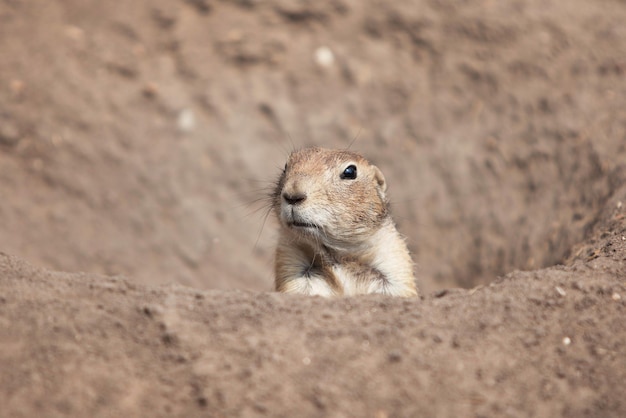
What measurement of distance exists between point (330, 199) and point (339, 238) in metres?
0.30

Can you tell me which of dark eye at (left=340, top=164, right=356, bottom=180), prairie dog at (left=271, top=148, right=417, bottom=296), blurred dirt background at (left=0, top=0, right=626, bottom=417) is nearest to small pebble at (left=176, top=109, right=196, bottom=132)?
blurred dirt background at (left=0, top=0, right=626, bottom=417)

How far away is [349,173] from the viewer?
17.4ft

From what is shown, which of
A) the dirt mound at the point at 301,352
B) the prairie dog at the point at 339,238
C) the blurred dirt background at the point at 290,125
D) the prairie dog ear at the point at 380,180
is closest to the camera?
the dirt mound at the point at 301,352

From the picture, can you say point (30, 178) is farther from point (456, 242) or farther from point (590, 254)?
point (590, 254)

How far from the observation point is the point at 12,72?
8.10 m

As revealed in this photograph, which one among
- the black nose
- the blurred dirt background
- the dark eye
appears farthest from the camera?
the blurred dirt background

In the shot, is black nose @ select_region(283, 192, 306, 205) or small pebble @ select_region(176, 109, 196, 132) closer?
black nose @ select_region(283, 192, 306, 205)

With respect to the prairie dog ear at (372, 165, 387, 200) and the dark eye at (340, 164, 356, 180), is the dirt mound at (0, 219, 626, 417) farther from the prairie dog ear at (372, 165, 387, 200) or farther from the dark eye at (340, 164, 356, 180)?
the prairie dog ear at (372, 165, 387, 200)

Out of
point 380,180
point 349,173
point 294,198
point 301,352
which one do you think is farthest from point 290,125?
point 301,352

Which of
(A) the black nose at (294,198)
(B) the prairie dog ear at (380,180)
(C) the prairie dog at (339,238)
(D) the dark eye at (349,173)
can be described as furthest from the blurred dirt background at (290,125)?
(A) the black nose at (294,198)

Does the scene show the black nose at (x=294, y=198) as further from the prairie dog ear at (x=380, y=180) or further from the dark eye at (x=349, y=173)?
the prairie dog ear at (x=380, y=180)

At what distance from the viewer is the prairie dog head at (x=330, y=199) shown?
4.84m

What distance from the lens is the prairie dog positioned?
5.00 metres

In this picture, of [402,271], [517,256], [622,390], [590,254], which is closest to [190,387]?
[622,390]
